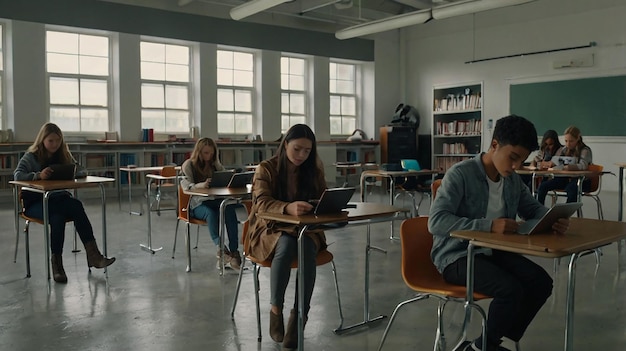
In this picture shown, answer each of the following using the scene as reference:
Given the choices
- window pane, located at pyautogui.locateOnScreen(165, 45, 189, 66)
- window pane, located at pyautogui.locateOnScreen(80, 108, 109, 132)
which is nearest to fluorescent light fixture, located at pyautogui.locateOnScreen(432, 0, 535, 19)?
window pane, located at pyautogui.locateOnScreen(165, 45, 189, 66)

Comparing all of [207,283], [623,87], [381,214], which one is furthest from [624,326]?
[623,87]

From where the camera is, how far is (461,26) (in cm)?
1209

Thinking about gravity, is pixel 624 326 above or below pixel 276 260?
below

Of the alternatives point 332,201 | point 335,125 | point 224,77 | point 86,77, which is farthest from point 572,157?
point 335,125

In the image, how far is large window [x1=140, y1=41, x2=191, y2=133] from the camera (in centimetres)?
1062

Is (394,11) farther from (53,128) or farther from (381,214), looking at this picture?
Result: (381,214)

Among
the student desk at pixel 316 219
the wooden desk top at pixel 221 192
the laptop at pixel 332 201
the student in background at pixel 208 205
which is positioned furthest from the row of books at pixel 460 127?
the laptop at pixel 332 201

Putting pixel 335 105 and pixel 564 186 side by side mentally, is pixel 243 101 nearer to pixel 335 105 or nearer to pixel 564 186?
pixel 335 105

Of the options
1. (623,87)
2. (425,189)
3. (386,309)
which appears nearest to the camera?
(386,309)

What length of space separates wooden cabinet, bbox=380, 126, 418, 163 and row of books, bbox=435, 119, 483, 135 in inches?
25.1

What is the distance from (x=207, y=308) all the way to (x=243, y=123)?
871 cm

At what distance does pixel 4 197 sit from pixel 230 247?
242 inches

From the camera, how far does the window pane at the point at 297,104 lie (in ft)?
41.3

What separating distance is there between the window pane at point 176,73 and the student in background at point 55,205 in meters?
6.79
